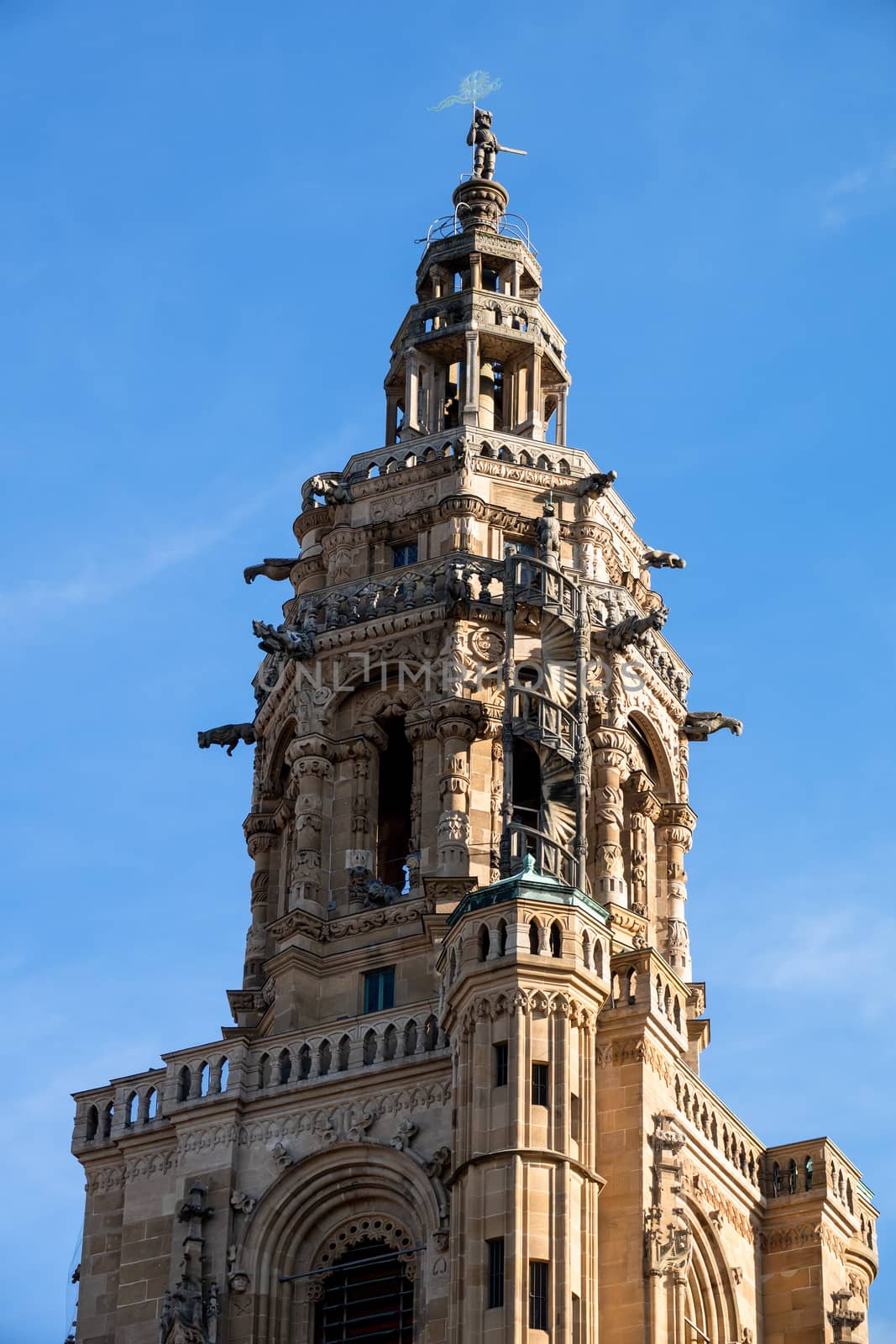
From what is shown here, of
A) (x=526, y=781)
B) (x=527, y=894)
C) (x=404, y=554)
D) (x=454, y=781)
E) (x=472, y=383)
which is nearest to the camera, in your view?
(x=527, y=894)

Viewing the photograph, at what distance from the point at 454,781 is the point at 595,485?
28.3ft

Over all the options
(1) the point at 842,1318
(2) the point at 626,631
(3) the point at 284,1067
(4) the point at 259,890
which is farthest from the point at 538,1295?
(2) the point at 626,631

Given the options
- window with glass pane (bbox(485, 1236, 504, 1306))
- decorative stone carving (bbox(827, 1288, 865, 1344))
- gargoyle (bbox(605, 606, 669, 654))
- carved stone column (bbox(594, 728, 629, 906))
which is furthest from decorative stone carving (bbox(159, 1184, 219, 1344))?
gargoyle (bbox(605, 606, 669, 654))

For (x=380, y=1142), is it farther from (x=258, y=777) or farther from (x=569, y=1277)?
(x=258, y=777)

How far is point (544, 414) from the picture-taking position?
259ft

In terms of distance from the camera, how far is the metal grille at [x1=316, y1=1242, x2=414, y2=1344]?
60781 millimetres

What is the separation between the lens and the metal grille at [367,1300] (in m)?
60.8

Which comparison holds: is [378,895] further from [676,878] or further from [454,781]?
[676,878]

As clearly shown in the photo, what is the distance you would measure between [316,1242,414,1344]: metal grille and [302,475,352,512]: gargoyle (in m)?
19.3

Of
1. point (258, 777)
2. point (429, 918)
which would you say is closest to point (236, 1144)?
point (429, 918)

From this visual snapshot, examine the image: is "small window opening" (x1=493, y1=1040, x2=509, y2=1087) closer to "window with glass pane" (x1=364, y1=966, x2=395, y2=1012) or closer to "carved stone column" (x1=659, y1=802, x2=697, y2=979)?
"window with glass pane" (x1=364, y1=966, x2=395, y2=1012)

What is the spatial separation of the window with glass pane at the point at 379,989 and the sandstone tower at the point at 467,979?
66 millimetres

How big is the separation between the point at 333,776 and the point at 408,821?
1954 mm

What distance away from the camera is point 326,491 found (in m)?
75.5
